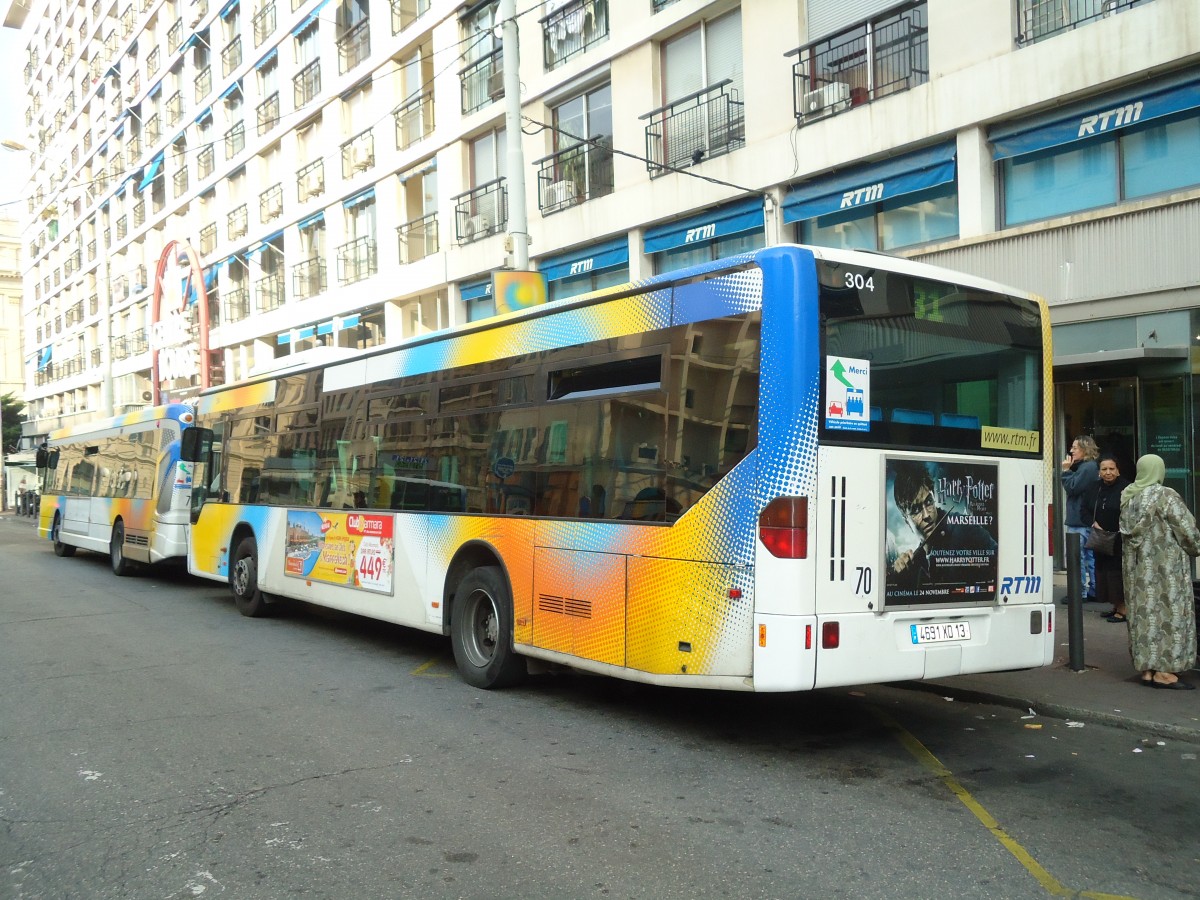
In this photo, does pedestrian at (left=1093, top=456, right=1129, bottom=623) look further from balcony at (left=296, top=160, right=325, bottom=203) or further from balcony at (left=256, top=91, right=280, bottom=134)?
balcony at (left=256, top=91, right=280, bottom=134)

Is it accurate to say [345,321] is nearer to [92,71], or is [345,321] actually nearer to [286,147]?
[286,147]

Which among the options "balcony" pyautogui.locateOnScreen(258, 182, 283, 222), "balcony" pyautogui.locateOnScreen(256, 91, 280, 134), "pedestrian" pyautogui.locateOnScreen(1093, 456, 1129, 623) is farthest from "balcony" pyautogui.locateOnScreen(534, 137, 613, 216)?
"balcony" pyautogui.locateOnScreen(256, 91, 280, 134)

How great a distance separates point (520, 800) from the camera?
17.5ft

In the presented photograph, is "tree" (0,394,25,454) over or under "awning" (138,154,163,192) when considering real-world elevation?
under

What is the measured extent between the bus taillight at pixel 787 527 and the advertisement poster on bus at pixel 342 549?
4624mm

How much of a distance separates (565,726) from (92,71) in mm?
56238

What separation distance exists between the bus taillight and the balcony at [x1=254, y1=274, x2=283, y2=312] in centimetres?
2836

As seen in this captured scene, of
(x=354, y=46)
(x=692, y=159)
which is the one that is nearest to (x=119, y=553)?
(x=692, y=159)

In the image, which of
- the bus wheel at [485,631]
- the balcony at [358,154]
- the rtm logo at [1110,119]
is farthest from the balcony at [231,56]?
the bus wheel at [485,631]

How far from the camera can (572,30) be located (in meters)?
19.8

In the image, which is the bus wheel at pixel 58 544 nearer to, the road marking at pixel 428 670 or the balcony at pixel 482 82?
the balcony at pixel 482 82

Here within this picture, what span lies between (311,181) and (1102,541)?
80.2ft

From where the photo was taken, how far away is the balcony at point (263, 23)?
32.7 meters

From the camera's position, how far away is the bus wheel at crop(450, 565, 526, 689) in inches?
318
